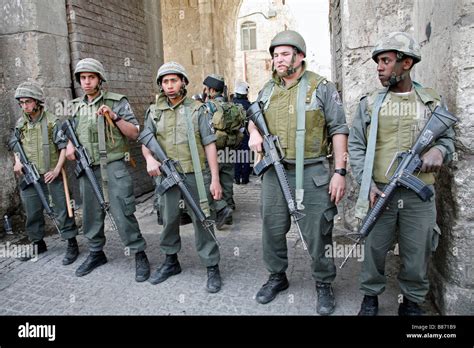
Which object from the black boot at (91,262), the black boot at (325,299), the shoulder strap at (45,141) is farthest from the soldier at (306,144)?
the shoulder strap at (45,141)

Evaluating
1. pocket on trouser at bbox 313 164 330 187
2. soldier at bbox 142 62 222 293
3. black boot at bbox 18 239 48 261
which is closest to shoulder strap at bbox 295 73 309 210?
pocket on trouser at bbox 313 164 330 187

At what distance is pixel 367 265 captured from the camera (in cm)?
283

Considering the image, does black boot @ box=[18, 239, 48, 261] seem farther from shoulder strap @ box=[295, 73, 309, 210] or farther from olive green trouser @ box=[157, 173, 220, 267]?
shoulder strap @ box=[295, 73, 309, 210]

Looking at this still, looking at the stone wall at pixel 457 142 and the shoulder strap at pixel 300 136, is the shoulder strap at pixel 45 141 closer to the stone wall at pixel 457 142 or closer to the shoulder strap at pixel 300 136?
the shoulder strap at pixel 300 136

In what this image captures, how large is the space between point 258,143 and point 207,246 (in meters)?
1.13

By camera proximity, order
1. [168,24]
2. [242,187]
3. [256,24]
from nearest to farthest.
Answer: [242,187]
[168,24]
[256,24]

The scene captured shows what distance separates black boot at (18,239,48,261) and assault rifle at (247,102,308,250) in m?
3.07

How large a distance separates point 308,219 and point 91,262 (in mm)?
2395

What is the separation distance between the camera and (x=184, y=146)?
3510 mm

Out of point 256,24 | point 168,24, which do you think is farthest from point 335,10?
point 256,24

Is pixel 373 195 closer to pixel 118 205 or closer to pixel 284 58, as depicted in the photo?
pixel 284 58

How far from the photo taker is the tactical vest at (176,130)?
11.5ft

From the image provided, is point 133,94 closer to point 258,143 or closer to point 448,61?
point 258,143

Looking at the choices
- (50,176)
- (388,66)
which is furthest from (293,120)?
(50,176)
